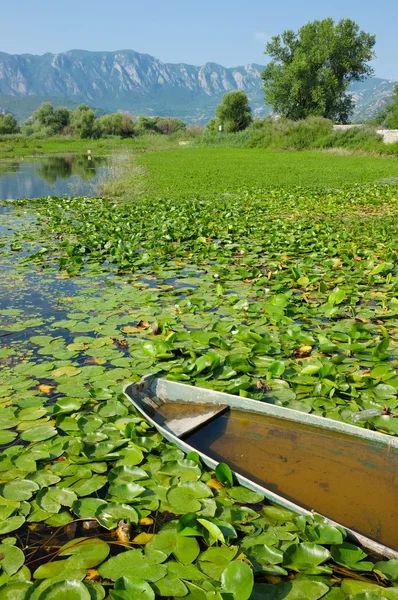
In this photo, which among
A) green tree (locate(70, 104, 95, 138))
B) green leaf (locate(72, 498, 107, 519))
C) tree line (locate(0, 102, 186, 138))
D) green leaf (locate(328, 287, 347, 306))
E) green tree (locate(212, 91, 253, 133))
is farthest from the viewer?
tree line (locate(0, 102, 186, 138))

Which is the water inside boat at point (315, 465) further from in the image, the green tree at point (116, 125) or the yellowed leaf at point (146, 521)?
the green tree at point (116, 125)

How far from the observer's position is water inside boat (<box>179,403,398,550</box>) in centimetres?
166

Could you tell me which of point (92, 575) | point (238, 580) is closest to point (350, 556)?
point (238, 580)

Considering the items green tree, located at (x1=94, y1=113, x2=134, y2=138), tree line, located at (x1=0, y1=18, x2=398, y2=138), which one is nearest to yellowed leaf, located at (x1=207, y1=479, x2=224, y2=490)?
tree line, located at (x1=0, y1=18, x2=398, y2=138)

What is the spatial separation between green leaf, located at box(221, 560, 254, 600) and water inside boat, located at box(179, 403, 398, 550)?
0.46 metres

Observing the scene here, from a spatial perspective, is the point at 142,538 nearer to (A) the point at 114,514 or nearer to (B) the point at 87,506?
(A) the point at 114,514

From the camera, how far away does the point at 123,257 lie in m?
5.20

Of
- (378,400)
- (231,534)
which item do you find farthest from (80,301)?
(231,534)

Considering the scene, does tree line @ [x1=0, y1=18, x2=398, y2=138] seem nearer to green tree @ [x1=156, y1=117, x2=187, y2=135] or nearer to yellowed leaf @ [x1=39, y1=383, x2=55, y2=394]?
green tree @ [x1=156, y1=117, x2=187, y2=135]

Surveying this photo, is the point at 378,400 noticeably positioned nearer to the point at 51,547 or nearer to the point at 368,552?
the point at 368,552

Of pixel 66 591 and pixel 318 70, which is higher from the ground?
pixel 318 70

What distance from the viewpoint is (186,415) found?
7.52ft

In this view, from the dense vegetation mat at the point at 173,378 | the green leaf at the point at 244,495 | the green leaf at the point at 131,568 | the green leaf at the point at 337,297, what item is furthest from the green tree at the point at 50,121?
the green leaf at the point at 131,568

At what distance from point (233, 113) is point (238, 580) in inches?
1992
